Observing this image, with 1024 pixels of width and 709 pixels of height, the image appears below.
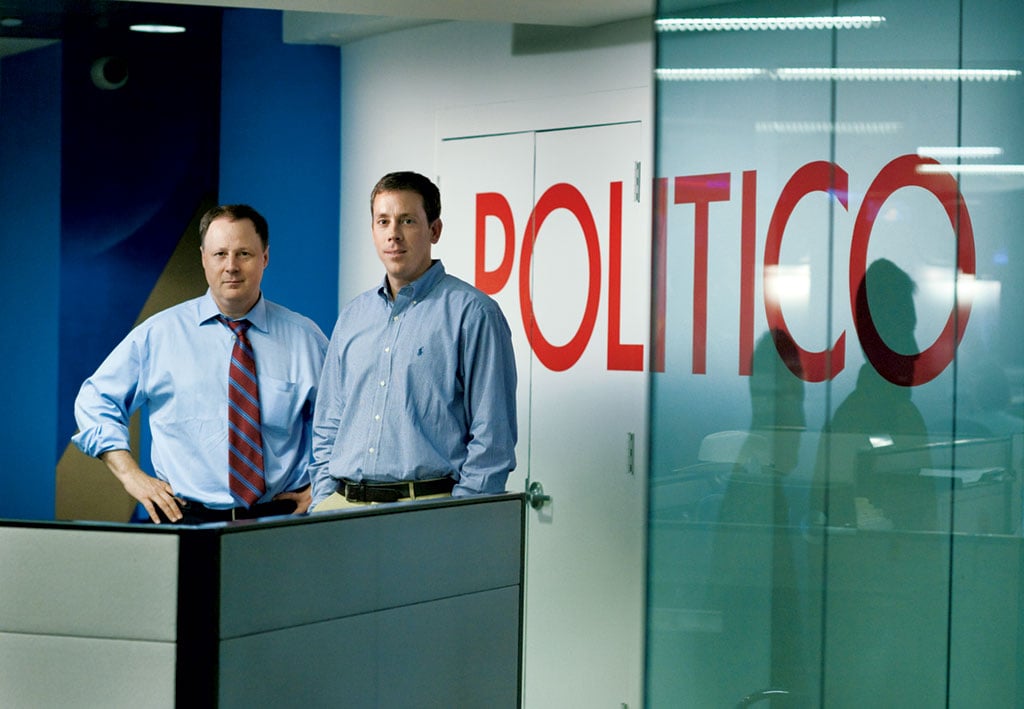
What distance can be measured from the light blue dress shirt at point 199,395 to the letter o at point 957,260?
164cm

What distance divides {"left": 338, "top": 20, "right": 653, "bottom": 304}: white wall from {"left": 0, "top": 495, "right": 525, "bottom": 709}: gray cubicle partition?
87.2 inches

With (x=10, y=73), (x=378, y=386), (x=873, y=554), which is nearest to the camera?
(x=873, y=554)

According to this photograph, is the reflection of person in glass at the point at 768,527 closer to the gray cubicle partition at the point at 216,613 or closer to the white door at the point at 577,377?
the gray cubicle partition at the point at 216,613

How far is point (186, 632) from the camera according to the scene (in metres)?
2.16

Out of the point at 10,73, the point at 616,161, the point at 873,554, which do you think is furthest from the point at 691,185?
the point at 10,73

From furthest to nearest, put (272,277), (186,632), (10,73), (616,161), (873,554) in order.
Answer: (10,73), (272,277), (616,161), (873,554), (186,632)

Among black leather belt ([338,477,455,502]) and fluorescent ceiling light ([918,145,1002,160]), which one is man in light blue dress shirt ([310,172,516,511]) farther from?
fluorescent ceiling light ([918,145,1002,160])

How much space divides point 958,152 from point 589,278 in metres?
1.94

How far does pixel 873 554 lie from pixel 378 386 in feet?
4.28

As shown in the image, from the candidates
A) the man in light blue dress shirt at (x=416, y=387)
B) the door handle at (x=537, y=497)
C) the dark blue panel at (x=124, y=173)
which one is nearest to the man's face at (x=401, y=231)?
the man in light blue dress shirt at (x=416, y=387)

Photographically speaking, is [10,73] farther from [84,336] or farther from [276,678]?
[276,678]

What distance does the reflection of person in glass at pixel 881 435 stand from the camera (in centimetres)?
249

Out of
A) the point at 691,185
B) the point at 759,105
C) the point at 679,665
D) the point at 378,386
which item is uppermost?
the point at 759,105

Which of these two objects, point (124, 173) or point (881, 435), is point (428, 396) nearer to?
point (881, 435)
